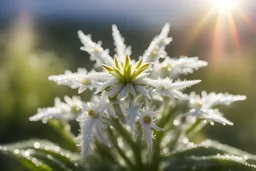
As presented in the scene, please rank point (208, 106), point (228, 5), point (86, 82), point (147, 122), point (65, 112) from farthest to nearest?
point (228, 5) < point (65, 112) < point (208, 106) < point (86, 82) < point (147, 122)

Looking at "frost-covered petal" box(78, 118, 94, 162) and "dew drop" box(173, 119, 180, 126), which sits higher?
"dew drop" box(173, 119, 180, 126)

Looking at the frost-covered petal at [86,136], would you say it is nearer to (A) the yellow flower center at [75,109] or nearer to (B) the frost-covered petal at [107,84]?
(B) the frost-covered petal at [107,84]

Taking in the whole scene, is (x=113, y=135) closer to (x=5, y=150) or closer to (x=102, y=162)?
(x=102, y=162)

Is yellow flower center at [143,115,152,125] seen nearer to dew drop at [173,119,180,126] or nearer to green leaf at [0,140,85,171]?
dew drop at [173,119,180,126]

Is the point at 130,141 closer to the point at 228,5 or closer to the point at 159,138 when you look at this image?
the point at 159,138

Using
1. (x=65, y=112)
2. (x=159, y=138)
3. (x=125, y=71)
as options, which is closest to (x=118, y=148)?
(x=159, y=138)

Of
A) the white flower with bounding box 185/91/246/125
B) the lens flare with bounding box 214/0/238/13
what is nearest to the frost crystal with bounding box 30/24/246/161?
the white flower with bounding box 185/91/246/125

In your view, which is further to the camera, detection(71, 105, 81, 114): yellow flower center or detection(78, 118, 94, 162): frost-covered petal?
detection(71, 105, 81, 114): yellow flower center

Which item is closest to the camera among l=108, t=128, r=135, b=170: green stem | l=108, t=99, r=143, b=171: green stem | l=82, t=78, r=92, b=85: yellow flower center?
l=82, t=78, r=92, b=85: yellow flower center
